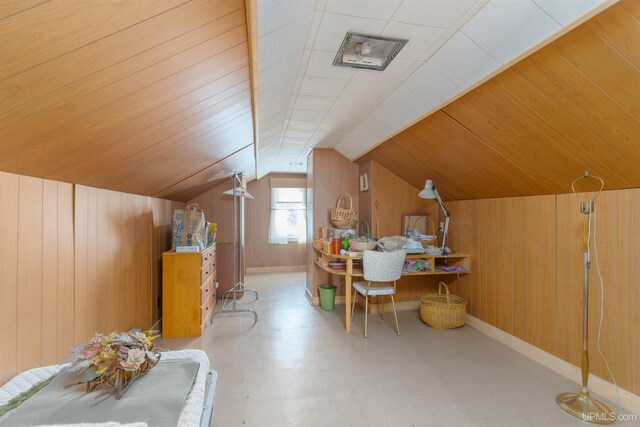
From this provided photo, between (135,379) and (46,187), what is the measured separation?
1.13m

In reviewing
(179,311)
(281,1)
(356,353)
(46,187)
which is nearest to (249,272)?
(179,311)

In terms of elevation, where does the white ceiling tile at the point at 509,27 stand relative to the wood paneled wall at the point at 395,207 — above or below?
above

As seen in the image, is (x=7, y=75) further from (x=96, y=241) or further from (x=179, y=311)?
(x=179, y=311)

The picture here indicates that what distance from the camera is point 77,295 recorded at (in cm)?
186

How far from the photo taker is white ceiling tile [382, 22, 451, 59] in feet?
5.47

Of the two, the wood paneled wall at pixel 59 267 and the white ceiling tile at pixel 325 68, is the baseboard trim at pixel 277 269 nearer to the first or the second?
the wood paneled wall at pixel 59 267

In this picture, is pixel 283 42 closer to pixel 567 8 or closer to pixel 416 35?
pixel 416 35

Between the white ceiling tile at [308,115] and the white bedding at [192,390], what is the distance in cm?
232

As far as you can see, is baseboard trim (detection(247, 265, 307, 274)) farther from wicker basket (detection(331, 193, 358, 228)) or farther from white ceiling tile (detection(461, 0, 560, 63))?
white ceiling tile (detection(461, 0, 560, 63))

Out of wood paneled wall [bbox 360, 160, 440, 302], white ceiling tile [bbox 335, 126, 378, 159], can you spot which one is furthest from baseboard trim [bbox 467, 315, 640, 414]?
white ceiling tile [bbox 335, 126, 378, 159]

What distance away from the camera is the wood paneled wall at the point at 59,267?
131 centimetres

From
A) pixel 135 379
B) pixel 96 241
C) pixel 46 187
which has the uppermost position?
pixel 46 187

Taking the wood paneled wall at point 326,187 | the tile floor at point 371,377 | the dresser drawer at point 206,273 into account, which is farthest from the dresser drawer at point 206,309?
the wood paneled wall at point 326,187

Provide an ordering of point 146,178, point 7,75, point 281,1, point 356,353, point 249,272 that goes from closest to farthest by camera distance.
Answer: point 7,75 < point 281,1 < point 146,178 < point 356,353 < point 249,272
